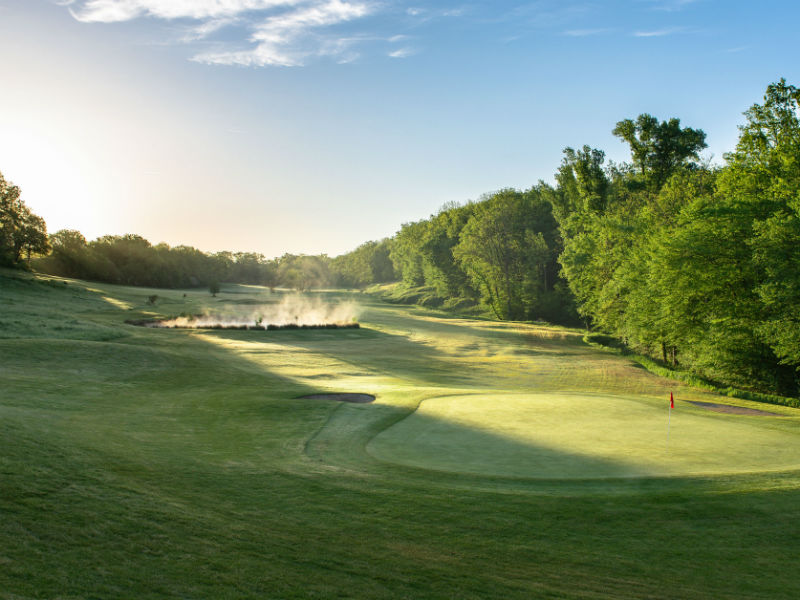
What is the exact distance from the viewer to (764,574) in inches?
238

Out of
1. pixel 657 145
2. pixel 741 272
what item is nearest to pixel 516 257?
pixel 657 145

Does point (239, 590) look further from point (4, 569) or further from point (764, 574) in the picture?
point (764, 574)

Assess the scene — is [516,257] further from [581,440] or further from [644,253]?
[581,440]

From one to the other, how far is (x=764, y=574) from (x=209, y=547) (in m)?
6.29

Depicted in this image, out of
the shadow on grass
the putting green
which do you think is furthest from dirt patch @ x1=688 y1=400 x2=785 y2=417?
the shadow on grass

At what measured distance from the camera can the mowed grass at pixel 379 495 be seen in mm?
5047

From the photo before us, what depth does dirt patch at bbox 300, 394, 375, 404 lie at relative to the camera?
1827 centimetres

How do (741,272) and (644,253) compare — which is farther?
(644,253)

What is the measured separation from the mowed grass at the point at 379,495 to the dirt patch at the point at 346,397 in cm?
56

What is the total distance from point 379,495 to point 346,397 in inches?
452

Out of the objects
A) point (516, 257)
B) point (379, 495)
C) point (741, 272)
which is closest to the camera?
point (379, 495)

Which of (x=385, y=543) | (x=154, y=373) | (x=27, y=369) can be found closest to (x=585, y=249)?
(x=154, y=373)

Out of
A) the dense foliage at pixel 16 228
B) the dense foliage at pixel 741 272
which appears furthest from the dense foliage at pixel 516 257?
the dense foliage at pixel 16 228

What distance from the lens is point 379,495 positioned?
772cm
